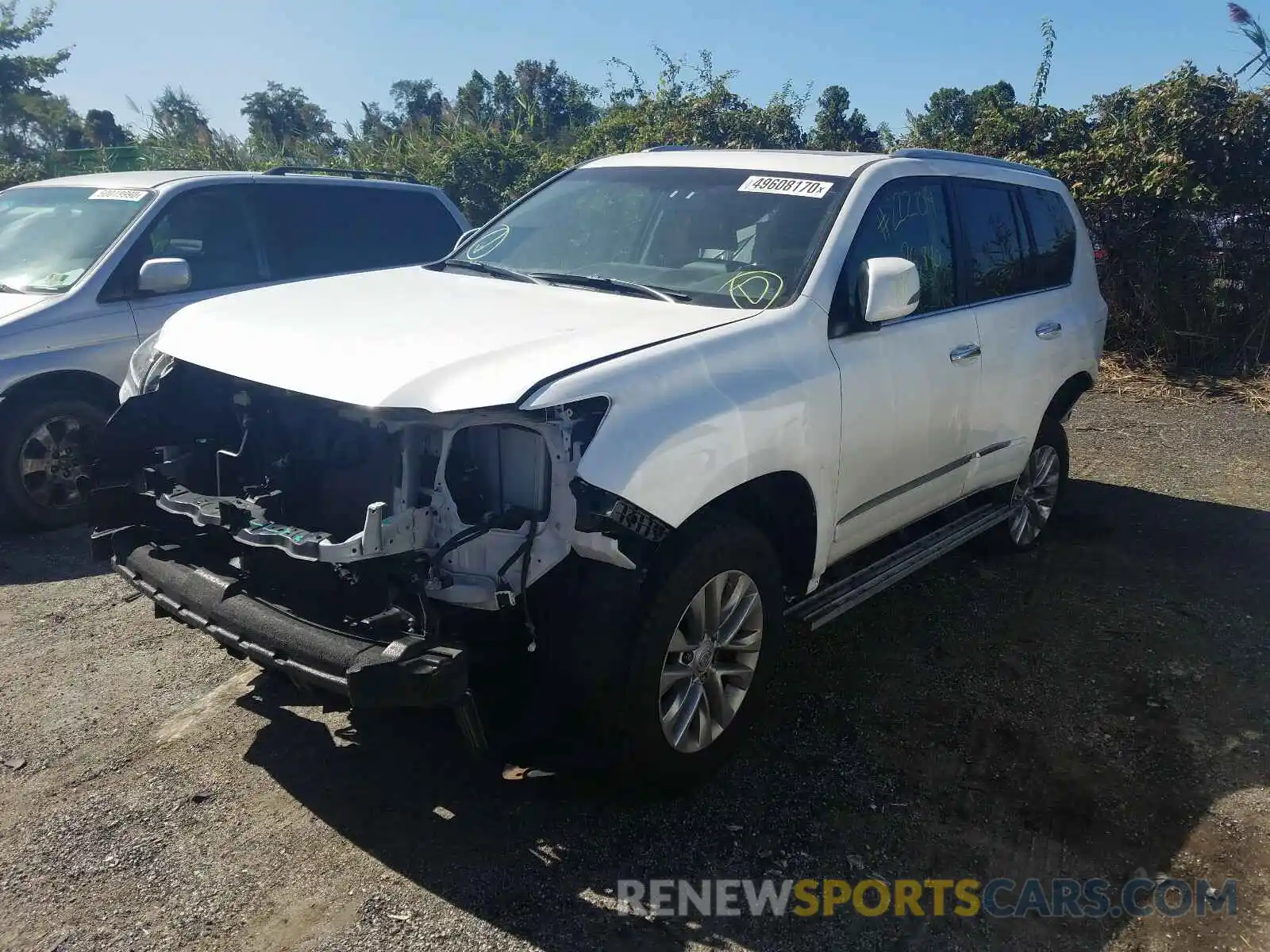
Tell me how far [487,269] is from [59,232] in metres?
3.54

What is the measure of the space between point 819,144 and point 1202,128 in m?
9.32

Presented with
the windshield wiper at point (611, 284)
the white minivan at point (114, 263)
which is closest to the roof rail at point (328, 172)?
the white minivan at point (114, 263)

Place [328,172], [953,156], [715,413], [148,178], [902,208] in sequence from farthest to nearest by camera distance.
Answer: [328,172] → [148,178] → [953,156] → [902,208] → [715,413]

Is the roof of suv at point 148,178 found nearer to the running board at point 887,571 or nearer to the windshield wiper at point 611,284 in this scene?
the windshield wiper at point 611,284

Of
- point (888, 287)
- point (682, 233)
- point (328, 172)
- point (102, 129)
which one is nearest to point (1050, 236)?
point (888, 287)

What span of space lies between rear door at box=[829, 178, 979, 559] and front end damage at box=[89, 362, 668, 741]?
1207mm

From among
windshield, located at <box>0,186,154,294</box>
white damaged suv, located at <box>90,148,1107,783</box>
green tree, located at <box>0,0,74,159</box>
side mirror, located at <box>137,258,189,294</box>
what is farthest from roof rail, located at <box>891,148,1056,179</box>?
green tree, located at <box>0,0,74,159</box>

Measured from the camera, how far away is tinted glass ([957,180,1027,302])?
14.6 ft

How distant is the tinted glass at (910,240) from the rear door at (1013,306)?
0.64 ft

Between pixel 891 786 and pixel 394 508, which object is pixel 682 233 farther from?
pixel 891 786

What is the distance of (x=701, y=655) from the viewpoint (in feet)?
10.1

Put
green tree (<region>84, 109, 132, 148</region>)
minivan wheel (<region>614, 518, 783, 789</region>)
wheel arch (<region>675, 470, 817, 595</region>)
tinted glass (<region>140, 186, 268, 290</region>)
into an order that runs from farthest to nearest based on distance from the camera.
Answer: green tree (<region>84, 109, 132, 148</region>) → tinted glass (<region>140, 186, 268, 290</region>) → wheel arch (<region>675, 470, 817, 595</region>) → minivan wheel (<region>614, 518, 783, 789</region>)

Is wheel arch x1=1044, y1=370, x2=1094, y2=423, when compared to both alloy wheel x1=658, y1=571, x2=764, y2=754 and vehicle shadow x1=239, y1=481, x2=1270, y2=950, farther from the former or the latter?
alloy wheel x1=658, y1=571, x2=764, y2=754

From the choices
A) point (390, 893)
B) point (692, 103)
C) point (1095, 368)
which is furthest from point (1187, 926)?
point (692, 103)
